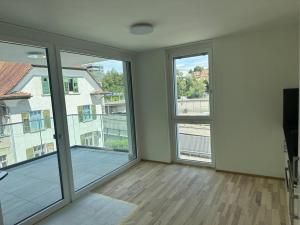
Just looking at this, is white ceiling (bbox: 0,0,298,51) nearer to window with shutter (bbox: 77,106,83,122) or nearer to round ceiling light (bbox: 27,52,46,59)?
round ceiling light (bbox: 27,52,46,59)

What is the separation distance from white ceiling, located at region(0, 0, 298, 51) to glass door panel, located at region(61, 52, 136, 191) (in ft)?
1.98

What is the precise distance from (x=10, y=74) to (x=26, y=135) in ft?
2.54

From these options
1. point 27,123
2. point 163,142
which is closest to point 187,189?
point 163,142

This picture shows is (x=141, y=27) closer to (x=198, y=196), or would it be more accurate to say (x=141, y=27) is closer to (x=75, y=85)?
(x=75, y=85)

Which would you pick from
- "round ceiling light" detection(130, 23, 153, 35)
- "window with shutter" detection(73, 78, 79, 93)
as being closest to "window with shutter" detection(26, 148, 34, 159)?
"window with shutter" detection(73, 78, 79, 93)

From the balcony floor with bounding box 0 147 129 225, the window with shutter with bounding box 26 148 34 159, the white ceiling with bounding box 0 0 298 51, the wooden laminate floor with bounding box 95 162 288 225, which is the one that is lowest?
the wooden laminate floor with bounding box 95 162 288 225

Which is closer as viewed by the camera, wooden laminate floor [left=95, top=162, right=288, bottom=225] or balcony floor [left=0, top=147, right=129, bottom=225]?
wooden laminate floor [left=95, top=162, right=288, bottom=225]

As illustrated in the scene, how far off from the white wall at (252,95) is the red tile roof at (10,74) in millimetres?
2920

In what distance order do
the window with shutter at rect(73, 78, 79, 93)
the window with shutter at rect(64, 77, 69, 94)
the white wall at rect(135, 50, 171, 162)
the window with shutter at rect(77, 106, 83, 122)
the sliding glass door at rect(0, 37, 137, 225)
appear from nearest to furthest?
1. the sliding glass door at rect(0, 37, 137, 225)
2. the window with shutter at rect(64, 77, 69, 94)
3. the window with shutter at rect(73, 78, 79, 93)
4. the window with shutter at rect(77, 106, 83, 122)
5. the white wall at rect(135, 50, 171, 162)

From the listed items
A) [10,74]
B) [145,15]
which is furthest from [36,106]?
[145,15]

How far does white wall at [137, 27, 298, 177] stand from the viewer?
121 inches

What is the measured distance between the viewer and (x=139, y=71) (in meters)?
4.41

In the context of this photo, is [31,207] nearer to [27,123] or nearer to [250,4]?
[27,123]

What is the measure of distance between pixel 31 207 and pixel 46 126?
3.53 feet
